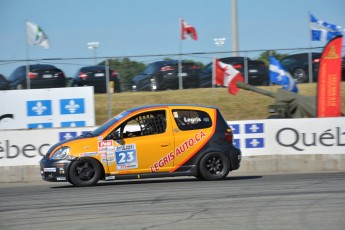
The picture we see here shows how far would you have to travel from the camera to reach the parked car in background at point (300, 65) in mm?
22625

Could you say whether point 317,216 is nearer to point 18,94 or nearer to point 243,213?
point 243,213

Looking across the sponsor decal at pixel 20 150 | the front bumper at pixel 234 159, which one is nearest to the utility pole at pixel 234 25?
the sponsor decal at pixel 20 150

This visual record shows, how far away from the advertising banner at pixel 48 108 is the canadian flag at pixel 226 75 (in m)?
4.86

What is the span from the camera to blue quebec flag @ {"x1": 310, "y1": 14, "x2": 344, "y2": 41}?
24.8 metres

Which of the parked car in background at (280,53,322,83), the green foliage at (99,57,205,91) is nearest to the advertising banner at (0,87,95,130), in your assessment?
the green foliage at (99,57,205,91)

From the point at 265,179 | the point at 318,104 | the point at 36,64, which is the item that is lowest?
the point at 265,179

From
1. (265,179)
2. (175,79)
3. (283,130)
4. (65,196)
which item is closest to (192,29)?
(175,79)

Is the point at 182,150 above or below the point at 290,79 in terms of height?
below

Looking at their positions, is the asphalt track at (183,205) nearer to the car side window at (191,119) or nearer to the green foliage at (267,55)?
the car side window at (191,119)

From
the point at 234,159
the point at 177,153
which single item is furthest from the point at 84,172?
the point at 234,159

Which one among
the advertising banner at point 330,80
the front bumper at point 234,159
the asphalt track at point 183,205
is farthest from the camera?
the advertising banner at point 330,80

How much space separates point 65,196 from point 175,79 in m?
12.7

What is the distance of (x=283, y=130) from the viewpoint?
15602mm

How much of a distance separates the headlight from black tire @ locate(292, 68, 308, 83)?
1298 cm
